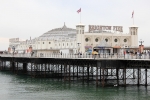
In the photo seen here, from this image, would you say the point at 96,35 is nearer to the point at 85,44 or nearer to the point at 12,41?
the point at 85,44

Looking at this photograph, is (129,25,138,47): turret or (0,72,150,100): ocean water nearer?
(0,72,150,100): ocean water

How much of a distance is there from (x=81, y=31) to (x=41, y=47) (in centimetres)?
2785

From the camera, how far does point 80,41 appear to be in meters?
80.8

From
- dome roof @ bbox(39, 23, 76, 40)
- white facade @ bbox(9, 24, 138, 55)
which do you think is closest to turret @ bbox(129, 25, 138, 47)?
white facade @ bbox(9, 24, 138, 55)

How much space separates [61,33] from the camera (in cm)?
11269

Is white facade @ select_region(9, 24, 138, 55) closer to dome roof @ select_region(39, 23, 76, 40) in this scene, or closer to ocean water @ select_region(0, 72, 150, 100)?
dome roof @ select_region(39, 23, 76, 40)

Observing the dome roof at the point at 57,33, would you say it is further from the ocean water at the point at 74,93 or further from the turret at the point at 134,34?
the ocean water at the point at 74,93

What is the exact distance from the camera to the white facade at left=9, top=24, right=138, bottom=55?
8075cm

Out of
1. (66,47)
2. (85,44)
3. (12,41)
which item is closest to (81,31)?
(85,44)

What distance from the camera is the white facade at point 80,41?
80.8 meters

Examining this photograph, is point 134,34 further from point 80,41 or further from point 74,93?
point 74,93

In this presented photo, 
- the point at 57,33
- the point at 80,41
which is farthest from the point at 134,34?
the point at 57,33

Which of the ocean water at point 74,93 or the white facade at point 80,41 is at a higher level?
the white facade at point 80,41

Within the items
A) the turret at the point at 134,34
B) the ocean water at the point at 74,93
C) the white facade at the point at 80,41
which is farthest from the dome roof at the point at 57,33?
the ocean water at the point at 74,93
